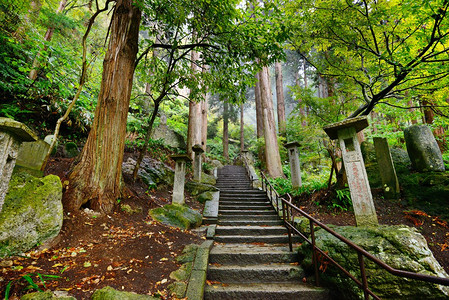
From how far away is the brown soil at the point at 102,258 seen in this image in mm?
2252

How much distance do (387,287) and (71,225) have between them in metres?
5.11

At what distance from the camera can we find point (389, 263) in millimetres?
2609

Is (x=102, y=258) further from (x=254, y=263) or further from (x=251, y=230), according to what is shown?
(x=251, y=230)

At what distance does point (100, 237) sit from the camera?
3.41 metres

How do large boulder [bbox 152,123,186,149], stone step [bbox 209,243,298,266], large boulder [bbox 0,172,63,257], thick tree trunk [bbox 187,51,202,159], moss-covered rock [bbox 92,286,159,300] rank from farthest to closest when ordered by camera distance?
large boulder [bbox 152,123,186,149] < thick tree trunk [bbox 187,51,202,159] < stone step [bbox 209,243,298,266] < large boulder [bbox 0,172,63,257] < moss-covered rock [bbox 92,286,159,300]

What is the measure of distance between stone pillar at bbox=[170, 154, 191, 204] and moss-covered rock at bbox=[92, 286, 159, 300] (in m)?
4.21

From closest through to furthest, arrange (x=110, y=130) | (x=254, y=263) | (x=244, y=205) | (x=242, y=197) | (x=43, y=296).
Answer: (x=43, y=296) < (x=254, y=263) < (x=110, y=130) < (x=244, y=205) < (x=242, y=197)

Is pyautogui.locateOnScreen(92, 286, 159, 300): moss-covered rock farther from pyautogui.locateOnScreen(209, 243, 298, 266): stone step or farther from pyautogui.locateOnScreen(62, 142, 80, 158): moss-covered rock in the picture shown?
pyautogui.locateOnScreen(62, 142, 80, 158): moss-covered rock

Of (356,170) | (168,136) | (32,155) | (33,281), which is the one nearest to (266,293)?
(356,170)

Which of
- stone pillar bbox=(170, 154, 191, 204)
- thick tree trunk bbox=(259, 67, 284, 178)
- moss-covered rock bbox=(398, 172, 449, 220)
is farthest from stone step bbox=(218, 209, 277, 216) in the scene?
thick tree trunk bbox=(259, 67, 284, 178)

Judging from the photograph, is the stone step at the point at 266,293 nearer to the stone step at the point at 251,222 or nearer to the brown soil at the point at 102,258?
the brown soil at the point at 102,258

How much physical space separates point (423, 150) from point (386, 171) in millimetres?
1135

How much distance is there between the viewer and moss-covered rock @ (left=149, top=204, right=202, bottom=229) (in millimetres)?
5098

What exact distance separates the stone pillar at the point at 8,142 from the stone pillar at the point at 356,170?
5379 millimetres
